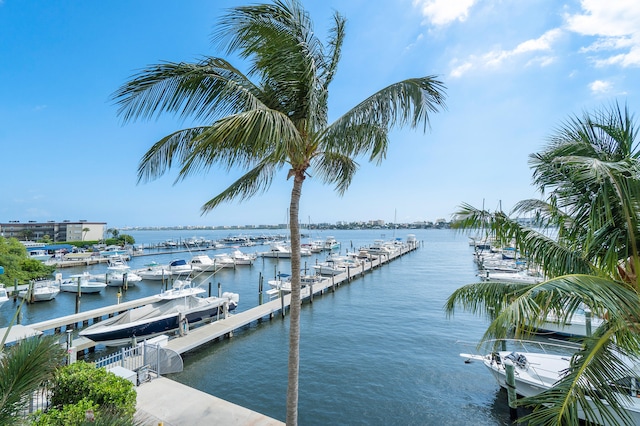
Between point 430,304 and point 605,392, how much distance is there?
23187 millimetres

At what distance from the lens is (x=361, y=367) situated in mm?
14398

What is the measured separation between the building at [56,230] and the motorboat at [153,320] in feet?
318

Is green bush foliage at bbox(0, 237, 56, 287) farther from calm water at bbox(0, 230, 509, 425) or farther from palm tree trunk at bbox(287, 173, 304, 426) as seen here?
palm tree trunk at bbox(287, 173, 304, 426)

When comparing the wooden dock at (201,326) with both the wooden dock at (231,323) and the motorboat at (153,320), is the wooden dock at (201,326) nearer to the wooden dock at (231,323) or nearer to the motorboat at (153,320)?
the wooden dock at (231,323)

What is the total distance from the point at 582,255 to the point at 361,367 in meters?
11.2

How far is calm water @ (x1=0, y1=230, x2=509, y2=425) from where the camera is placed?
36.8ft

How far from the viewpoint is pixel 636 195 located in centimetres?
420

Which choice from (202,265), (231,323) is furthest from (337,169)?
(202,265)

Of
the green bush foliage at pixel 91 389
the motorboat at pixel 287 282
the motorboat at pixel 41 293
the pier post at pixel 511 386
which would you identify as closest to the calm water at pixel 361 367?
the pier post at pixel 511 386

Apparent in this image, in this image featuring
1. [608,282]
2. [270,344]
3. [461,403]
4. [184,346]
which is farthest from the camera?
[270,344]

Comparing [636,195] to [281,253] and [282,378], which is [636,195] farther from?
[281,253]

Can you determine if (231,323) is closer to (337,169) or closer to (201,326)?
(201,326)

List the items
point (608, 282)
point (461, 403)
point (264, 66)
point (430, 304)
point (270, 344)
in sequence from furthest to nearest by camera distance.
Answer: point (430, 304)
point (270, 344)
point (461, 403)
point (264, 66)
point (608, 282)

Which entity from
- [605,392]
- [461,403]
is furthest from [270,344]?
[605,392]
